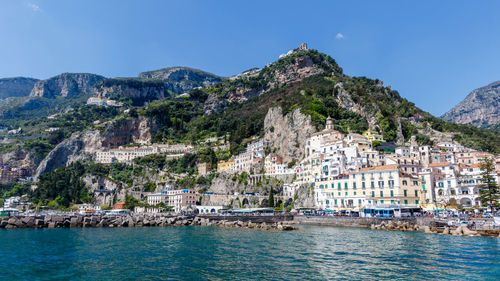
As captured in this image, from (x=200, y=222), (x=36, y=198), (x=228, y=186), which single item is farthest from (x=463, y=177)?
(x=36, y=198)

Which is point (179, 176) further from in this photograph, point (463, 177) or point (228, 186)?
point (463, 177)

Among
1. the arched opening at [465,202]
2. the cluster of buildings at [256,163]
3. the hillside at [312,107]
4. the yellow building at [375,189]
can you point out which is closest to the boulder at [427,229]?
the yellow building at [375,189]

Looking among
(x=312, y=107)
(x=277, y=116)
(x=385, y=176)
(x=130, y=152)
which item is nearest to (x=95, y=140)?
(x=130, y=152)

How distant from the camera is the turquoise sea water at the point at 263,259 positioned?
66.6 ft

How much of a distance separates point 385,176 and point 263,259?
3442cm

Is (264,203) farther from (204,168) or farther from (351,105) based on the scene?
(351,105)

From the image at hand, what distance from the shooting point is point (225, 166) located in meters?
93.1

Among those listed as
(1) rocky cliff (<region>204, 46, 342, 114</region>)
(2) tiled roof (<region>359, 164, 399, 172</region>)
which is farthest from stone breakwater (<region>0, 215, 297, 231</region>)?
(1) rocky cliff (<region>204, 46, 342, 114</region>)

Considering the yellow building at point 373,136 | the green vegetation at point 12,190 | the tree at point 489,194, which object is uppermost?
the yellow building at point 373,136

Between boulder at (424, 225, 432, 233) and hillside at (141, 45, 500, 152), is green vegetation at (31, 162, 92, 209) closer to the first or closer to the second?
hillside at (141, 45, 500, 152)

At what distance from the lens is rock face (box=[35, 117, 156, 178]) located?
4808 inches

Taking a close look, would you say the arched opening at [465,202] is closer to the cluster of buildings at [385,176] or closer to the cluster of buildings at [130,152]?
the cluster of buildings at [385,176]

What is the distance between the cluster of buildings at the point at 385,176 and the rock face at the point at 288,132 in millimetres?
8736

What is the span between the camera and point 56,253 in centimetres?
2945
